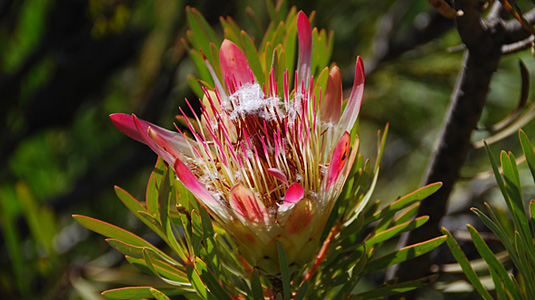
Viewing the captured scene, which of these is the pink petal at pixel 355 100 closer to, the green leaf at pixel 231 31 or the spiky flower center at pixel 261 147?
the spiky flower center at pixel 261 147

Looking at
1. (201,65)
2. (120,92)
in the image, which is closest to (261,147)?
(201,65)

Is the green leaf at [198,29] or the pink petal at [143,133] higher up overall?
the green leaf at [198,29]

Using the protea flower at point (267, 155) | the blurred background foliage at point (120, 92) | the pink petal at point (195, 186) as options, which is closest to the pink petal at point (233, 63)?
the protea flower at point (267, 155)

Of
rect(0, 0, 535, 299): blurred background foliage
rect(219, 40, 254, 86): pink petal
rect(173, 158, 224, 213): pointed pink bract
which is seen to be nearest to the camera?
rect(173, 158, 224, 213): pointed pink bract

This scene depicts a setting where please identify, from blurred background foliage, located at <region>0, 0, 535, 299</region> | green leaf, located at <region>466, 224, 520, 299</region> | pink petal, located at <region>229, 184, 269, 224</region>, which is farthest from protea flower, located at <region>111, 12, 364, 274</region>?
blurred background foliage, located at <region>0, 0, 535, 299</region>

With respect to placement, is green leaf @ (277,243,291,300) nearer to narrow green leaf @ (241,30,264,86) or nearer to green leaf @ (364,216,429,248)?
green leaf @ (364,216,429,248)

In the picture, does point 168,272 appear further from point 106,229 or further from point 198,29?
point 198,29
